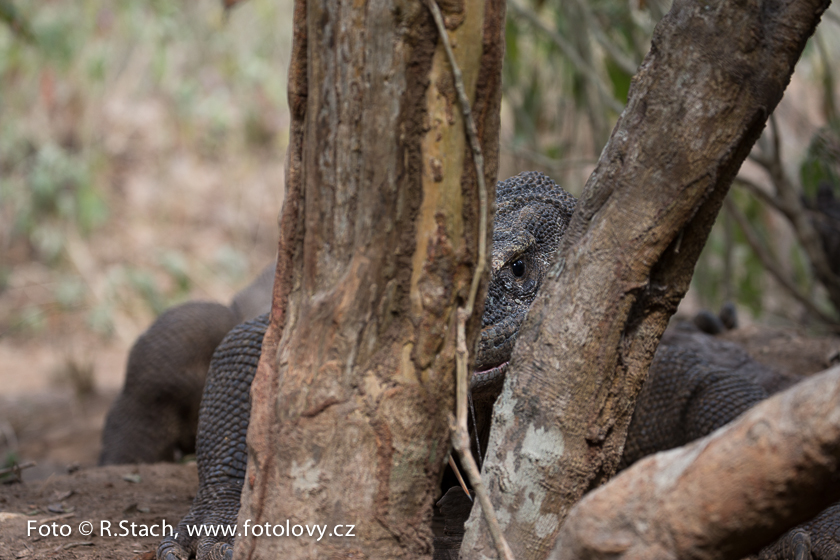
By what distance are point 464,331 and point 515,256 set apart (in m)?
0.86

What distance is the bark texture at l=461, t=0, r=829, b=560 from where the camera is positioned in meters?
1.41

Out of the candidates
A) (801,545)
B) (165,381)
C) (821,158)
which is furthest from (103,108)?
(801,545)

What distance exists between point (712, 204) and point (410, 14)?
2.33ft

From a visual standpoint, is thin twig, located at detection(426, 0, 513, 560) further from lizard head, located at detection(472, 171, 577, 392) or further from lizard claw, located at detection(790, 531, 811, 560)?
lizard claw, located at detection(790, 531, 811, 560)

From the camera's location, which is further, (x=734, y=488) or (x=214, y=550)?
(x=214, y=550)

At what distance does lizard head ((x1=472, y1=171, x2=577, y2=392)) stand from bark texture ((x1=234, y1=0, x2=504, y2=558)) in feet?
1.92

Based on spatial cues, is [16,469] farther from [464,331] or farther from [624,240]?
[624,240]

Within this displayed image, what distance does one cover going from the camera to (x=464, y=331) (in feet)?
4.49

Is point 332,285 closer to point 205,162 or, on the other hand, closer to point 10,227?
point 10,227

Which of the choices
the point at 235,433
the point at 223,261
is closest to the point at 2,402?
the point at 223,261

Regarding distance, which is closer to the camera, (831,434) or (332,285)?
(831,434)

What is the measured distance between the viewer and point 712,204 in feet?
4.89

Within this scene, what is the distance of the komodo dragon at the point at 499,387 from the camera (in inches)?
79.1

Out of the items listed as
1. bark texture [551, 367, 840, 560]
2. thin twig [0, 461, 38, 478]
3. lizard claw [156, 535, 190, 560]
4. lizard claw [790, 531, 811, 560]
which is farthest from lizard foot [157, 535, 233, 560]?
lizard claw [790, 531, 811, 560]
